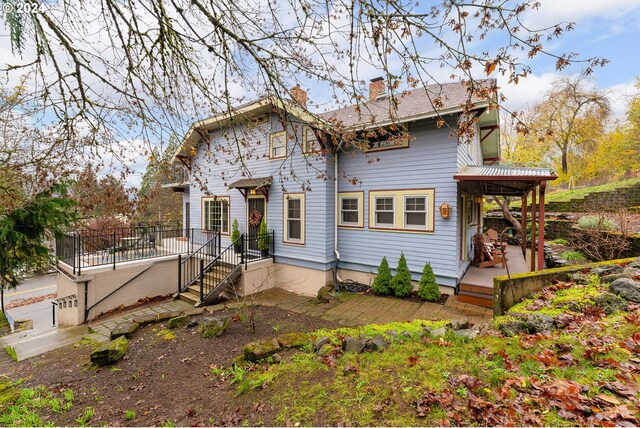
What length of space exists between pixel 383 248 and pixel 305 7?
703 cm

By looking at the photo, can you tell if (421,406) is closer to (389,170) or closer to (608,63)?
(608,63)

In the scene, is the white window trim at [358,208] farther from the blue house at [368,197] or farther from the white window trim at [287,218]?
the white window trim at [287,218]

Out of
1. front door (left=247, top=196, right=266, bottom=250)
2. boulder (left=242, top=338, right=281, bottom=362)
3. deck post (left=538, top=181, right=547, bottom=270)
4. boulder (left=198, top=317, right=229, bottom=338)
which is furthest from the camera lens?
front door (left=247, top=196, right=266, bottom=250)

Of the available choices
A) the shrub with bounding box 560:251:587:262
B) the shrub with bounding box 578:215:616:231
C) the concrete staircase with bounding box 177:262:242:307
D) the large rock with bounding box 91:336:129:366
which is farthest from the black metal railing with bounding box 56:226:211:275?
the shrub with bounding box 578:215:616:231

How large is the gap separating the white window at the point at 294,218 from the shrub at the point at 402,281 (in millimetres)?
3414

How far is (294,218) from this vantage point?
33.2ft

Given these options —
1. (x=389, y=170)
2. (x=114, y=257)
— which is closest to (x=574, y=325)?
(x=389, y=170)

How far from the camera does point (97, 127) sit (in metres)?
4.14

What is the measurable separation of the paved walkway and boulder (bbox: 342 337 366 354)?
2426 mm

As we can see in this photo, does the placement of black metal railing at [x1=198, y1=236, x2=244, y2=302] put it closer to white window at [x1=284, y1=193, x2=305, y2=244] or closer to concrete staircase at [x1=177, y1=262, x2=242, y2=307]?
concrete staircase at [x1=177, y1=262, x2=242, y2=307]

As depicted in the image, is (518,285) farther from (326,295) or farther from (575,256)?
(575,256)

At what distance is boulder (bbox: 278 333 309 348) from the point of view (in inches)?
172

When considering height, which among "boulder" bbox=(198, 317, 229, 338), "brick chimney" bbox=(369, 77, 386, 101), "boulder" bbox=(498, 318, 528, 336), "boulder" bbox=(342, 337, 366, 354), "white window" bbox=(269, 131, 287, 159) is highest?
"brick chimney" bbox=(369, 77, 386, 101)

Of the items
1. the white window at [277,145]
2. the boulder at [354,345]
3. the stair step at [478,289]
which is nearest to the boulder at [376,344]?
the boulder at [354,345]
